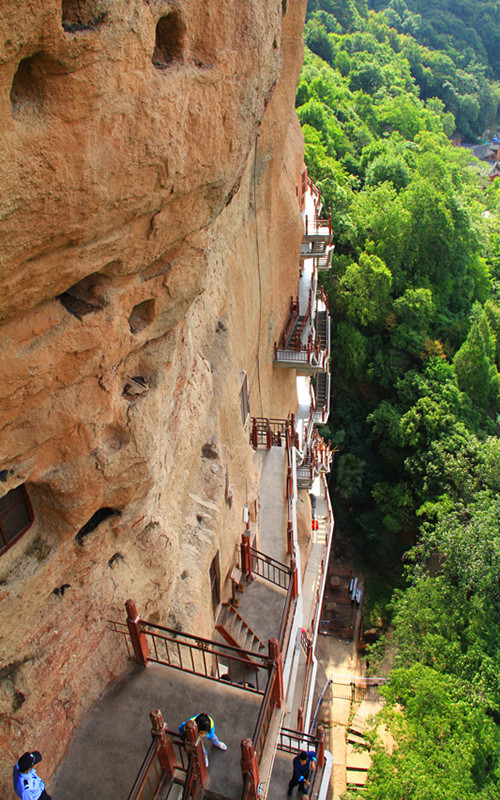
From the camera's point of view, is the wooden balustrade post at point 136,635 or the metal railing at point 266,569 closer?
the wooden balustrade post at point 136,635

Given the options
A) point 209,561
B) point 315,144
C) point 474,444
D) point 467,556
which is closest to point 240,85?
point 209,561

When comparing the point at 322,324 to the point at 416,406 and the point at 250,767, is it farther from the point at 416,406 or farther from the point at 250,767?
the point at 250,767

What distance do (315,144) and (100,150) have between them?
34.5 metres

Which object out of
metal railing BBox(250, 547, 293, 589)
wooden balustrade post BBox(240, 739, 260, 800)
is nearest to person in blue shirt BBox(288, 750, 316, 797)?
metal railing BBox(250, 547, 293, 589)

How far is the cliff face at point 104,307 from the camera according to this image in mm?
4555

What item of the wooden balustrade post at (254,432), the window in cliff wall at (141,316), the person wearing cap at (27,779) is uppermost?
the wooden balustrade post at (254,432)

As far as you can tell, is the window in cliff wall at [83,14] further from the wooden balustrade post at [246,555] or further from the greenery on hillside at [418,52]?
the greenery on hillside at [418,52]

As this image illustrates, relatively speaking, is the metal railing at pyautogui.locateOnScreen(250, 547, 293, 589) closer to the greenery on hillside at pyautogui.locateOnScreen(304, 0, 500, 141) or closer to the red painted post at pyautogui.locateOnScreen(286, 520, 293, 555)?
the red painted post at pyautogui.locateOnScreen(286, 520, 293, 555)

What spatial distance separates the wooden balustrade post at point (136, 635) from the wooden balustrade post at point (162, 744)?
122 cm

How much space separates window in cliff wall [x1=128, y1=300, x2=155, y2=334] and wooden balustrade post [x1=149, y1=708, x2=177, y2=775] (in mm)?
4414

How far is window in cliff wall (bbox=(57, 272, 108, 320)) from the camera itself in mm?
6129

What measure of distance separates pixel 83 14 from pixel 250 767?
754 centimetres

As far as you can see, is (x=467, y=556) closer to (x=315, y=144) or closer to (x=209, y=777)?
(x=209, y=777)

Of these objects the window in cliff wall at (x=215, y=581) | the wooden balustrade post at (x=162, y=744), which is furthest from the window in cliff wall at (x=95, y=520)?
the window in cliff wall at (x=215, y=581)
